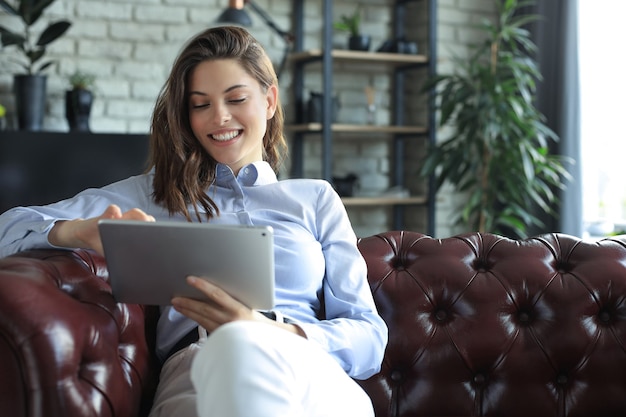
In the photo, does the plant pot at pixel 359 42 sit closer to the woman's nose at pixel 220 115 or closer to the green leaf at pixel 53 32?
the green leaf at pixel 53 32

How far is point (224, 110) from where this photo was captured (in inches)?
79.7

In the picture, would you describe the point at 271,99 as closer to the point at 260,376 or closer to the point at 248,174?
the point at 248,174

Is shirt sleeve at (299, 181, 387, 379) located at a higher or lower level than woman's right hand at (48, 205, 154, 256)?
lower

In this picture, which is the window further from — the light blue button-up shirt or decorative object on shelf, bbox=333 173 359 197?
the light blue button-up shirt

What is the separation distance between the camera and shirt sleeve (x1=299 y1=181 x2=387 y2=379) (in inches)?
71.7

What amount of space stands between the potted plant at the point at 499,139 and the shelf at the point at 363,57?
11.7 inches

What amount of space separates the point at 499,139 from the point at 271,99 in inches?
115

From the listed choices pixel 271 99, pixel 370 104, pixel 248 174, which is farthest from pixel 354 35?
pixel 248 174

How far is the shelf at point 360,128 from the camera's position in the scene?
4918 millimetres

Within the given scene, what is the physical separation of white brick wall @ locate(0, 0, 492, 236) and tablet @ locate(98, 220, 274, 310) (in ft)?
10.2

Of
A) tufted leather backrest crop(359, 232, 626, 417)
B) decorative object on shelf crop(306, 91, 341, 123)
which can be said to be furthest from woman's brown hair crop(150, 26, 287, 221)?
decorative object on shelf crop(306, 91, 341, 123)

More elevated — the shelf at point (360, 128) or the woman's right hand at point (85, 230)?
the shelf at point (360, 128)

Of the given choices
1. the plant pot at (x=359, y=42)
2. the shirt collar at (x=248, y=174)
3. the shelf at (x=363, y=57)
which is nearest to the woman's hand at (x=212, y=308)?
the shirt collar at (x=248, y=174)

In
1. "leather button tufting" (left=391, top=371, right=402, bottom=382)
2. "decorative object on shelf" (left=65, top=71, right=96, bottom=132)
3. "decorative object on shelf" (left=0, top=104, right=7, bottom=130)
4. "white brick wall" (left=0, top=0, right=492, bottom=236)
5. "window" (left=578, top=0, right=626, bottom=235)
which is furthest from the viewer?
"window" (left=578, top=0, right=626, bottom=235)
